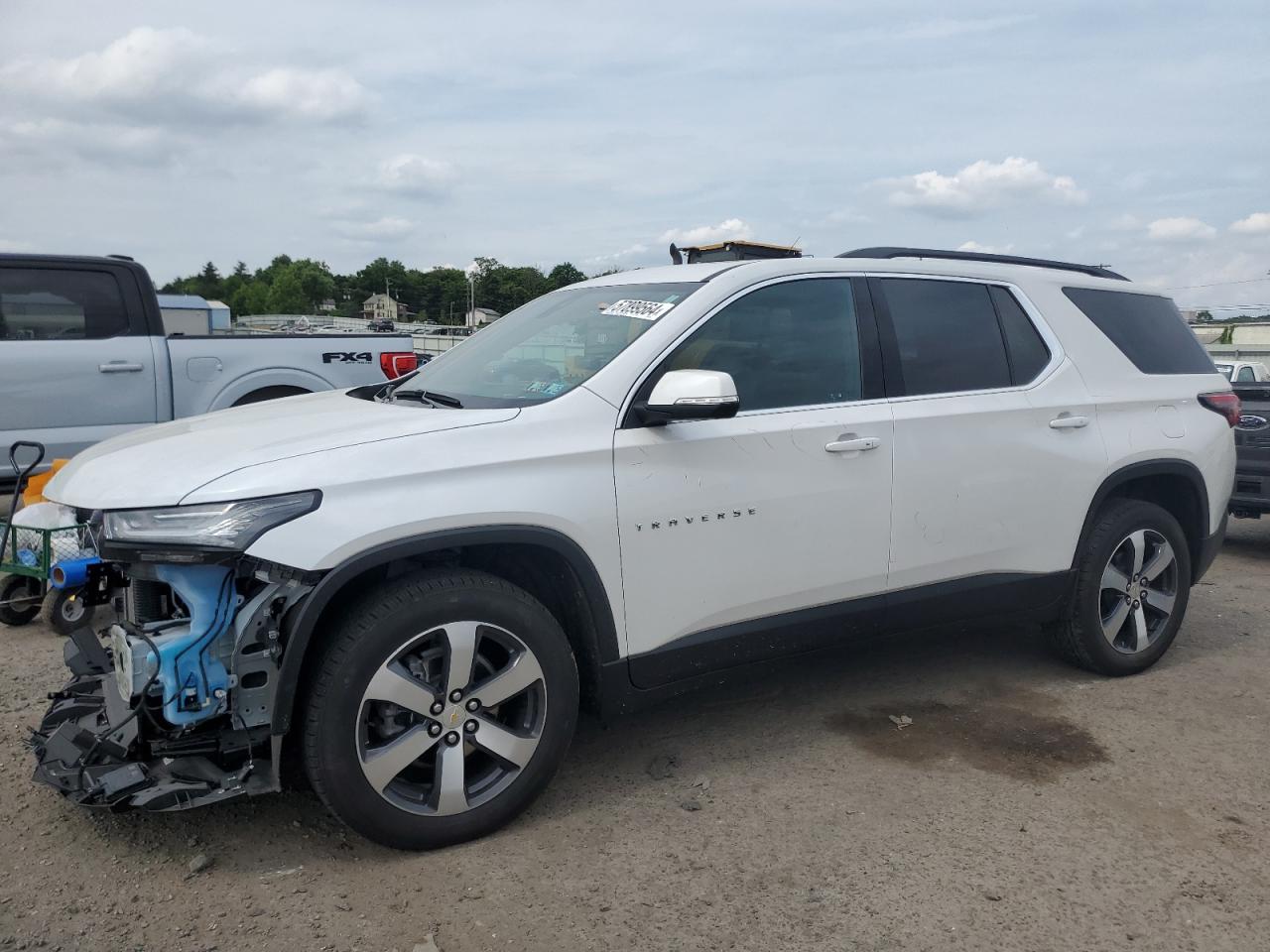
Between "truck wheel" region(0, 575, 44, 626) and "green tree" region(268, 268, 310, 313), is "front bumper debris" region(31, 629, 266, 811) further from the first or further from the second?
"green tree" region(268, 268, 310, 313)

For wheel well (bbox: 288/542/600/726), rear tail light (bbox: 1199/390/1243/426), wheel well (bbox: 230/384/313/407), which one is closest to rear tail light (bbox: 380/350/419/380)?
wheel well (bbox: 230/384/313/407)

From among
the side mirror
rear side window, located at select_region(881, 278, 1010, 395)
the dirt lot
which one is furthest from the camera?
rear side window, located at select_region(881, 278, 1010, 395)

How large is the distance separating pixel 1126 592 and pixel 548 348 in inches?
114

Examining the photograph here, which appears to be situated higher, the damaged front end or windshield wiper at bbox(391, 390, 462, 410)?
windshield wiper at bbox(391, 390, 462, 410)

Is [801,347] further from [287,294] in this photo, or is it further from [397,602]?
[287,294]

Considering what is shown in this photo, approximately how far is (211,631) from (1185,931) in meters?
2.79

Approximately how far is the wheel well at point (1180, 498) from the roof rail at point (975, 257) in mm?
1016

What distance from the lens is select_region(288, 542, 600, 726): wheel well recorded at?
3.05m

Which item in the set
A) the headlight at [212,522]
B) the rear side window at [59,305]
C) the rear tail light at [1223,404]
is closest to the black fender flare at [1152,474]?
the rear tail light at [1223,404]

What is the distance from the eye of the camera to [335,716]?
2.87 meters

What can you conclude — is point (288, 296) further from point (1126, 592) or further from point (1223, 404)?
point (1126, 592)

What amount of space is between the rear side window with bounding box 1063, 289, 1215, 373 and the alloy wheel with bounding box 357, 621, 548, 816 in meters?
3.15

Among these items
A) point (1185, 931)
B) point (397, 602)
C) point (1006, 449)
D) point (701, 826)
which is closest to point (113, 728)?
point (397, 602)

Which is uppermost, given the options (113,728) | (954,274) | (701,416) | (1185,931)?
(954,274)
